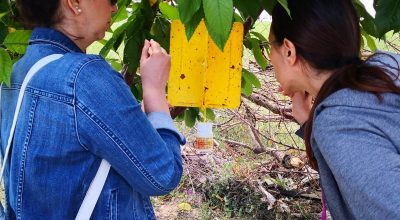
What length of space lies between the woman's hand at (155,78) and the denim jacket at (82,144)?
4cm

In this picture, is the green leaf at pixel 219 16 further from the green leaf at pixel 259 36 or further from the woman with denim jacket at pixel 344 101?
the green leaf at pixel 259 36

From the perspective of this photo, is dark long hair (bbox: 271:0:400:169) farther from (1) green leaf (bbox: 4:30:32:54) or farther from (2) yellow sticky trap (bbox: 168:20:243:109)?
(1) green leaf (bbox: 4:30:32:54)

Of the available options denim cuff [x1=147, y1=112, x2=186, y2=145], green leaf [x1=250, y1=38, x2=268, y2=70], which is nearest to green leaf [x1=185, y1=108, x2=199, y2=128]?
green leaf [x1=250, y1=38, x2=268, y2=70]

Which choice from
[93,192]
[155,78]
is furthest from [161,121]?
[93,192]

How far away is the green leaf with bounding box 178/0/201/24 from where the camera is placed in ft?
3.20

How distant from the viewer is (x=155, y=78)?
47.6 inches

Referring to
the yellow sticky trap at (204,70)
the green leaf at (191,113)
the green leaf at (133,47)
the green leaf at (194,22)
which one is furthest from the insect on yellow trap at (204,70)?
the green leaf at (191,113)

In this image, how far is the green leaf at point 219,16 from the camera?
90 centimetres

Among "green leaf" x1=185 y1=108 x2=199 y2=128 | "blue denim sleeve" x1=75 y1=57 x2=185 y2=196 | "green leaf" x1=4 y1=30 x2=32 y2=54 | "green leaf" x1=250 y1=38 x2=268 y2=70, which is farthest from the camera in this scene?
"green leaf" x1=185 y1=108 x2=199 y2=128

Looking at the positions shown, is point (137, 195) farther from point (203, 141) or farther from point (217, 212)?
point (217, 212)

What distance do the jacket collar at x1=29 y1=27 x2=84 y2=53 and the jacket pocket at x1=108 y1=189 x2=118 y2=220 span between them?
1.17 feet

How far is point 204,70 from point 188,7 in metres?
0.28

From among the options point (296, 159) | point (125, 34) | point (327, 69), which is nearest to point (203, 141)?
point (125, 34)

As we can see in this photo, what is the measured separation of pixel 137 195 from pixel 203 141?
518 mm
